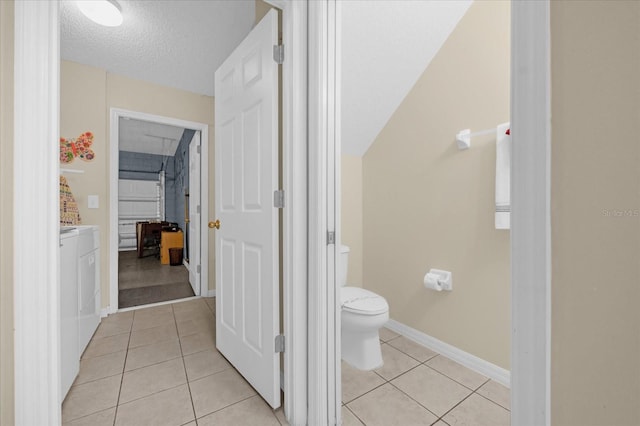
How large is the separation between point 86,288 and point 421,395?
2.19 meters

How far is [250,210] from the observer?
1432 millimetres

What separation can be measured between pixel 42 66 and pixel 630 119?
4.35 feet

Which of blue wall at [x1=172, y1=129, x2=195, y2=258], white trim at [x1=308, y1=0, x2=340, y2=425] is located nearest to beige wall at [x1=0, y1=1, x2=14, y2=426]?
white trim at [x1=308, y1=0, x2=340, y2=425]

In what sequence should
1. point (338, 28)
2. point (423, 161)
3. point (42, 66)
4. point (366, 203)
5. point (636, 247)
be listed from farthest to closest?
point (366, 203)
point (423, 161)
point (338, 28)
point (42, 66)
point (636, 247)

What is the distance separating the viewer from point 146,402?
1.38m

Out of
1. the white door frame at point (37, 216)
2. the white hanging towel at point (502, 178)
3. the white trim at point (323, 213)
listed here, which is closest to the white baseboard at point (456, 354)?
the white hanging towel at point (502, 178)

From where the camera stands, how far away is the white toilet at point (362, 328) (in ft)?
5.24

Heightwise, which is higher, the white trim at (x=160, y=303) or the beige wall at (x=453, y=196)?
the beige wall at (x=453, y=196)

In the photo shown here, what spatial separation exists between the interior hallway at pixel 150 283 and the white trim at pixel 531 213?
3264mm

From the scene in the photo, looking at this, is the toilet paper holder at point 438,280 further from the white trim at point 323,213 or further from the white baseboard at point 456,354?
the white trim at point 323,213

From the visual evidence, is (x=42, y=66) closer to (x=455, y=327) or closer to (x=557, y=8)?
(x=557, y=8)

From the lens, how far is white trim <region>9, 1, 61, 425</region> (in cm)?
75

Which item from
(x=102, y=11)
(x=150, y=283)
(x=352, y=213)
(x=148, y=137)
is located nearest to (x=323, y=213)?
(x=352, y=213)

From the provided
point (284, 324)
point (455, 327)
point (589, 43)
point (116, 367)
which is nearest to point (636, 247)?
point (589, 43)
